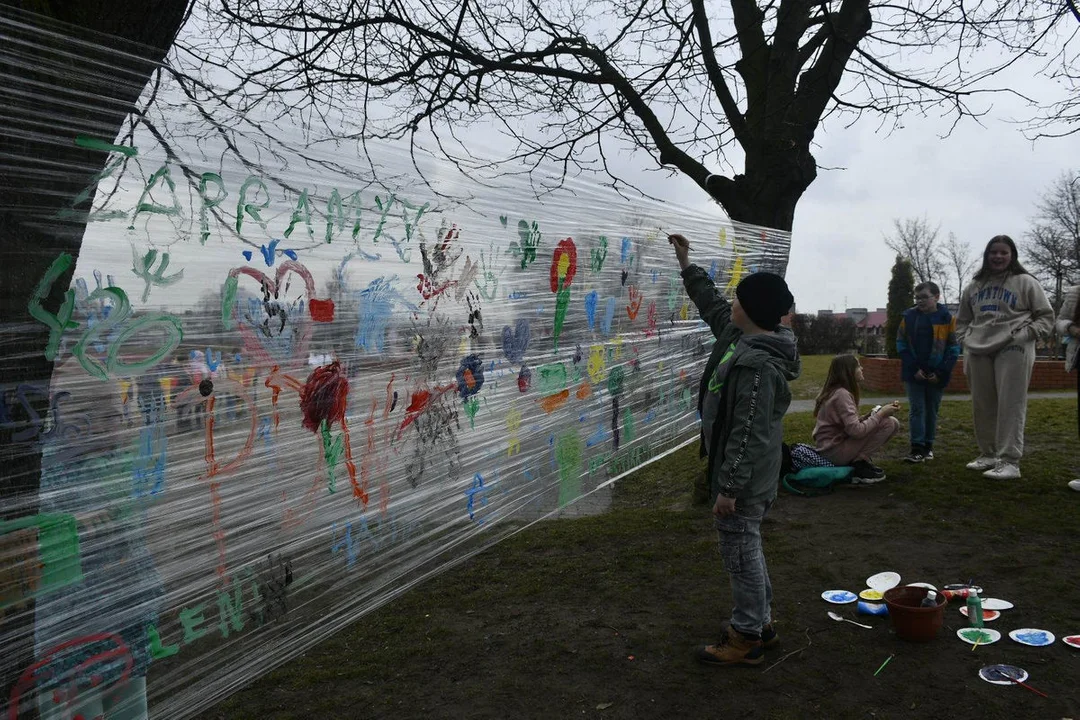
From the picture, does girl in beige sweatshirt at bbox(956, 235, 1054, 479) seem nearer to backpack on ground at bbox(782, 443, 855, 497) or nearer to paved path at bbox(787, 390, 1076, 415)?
backpack on ground at bbox(782, 443, 855, 497)

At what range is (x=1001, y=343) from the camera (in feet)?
14.4

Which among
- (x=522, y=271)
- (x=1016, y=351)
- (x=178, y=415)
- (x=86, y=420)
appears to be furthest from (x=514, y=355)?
(x=1016, y=351)

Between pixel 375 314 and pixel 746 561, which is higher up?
pixel 375 314

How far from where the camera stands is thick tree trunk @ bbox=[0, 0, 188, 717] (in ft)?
4.34

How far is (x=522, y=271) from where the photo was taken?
2.79m

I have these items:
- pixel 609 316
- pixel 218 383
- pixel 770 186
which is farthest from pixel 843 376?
pixel 218 383

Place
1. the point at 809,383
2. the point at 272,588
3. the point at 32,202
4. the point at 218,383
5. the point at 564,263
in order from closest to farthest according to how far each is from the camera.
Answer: the point at 32,202, the point at 218,383, the point at 272,588, the point at 564,263, the point at 809,383

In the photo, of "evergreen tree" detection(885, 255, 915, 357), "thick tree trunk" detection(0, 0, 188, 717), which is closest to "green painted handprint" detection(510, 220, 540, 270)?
"thick tree trunk" detection(0, 0, 188, 717)

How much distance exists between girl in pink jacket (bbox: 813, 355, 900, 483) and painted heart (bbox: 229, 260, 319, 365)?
3.76m

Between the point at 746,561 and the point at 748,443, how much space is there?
43 cm

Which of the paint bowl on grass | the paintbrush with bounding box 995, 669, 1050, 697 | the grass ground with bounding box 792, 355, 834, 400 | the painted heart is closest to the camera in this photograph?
the painted heart

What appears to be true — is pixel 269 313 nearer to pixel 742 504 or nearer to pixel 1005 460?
pixel 742 504

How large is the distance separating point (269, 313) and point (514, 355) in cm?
119

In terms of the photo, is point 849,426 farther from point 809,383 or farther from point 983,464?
point 809,383
